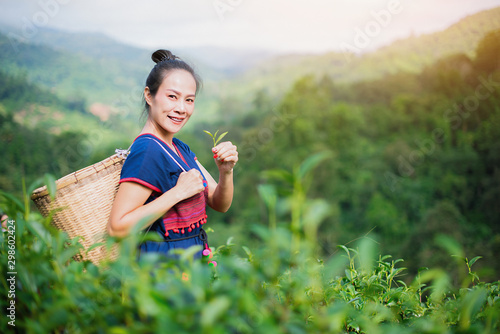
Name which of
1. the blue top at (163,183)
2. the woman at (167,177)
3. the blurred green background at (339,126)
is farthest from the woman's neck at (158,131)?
the blurred green background at (339,126)

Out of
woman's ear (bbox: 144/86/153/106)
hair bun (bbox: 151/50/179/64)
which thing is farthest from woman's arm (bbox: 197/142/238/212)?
hair bun (bbox: 151/50/179/64)

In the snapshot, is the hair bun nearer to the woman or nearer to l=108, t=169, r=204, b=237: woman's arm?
the woman

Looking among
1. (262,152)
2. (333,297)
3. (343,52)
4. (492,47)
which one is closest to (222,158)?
(333,297)

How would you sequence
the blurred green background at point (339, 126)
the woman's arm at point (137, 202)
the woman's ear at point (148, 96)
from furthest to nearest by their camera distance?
the blurred green background at point (339, 126)
the woman's ear at point (148, 96)
the woman's arm at point (137, 202)

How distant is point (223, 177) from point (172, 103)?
0.40 metres

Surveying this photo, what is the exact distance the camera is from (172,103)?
5.81ft

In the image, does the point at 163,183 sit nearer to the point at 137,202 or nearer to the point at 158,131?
the point at 137,202

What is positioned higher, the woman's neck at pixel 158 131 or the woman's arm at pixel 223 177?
the woman's neck at pixel 158 131

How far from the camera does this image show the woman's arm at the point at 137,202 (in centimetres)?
138

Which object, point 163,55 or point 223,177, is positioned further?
point 163,55

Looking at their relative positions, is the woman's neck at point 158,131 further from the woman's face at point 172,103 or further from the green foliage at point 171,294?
the green foliage at point 171,294

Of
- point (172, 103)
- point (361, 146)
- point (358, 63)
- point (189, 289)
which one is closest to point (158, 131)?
point (172, 103)

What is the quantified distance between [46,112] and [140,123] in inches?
1013

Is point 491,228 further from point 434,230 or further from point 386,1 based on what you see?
point 386,1
